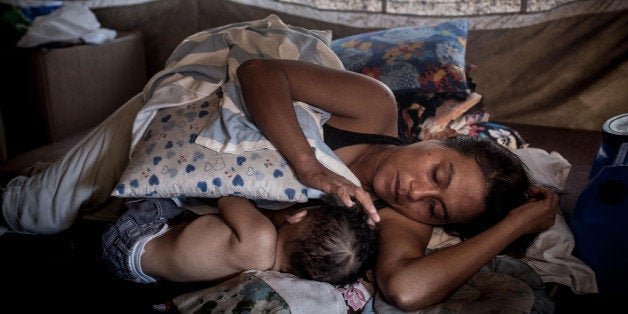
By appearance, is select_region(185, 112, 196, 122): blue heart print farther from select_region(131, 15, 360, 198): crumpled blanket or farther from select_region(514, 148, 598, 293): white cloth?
select_region(514, 148, 598, 293): white cloth

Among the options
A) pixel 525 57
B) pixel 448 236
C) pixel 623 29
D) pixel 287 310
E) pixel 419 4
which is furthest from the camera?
pixel 419 4

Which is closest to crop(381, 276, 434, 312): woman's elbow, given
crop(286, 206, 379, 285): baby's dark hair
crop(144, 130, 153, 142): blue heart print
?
crop(286, 206, 379, 285): baby's dark hair

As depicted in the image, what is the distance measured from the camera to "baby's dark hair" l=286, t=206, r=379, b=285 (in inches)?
41.5

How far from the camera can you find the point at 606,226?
113cm

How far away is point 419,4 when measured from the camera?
2.31m

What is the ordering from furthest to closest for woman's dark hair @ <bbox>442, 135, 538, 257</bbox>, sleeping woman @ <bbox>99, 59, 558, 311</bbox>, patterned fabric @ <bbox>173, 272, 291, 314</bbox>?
woman's dark hair @ <bbox>442, 135, 538, 257</bbox>, sleeping woman @ <bbox>99, 59, 558, 311</bbox>, patterned fabric @ <bbox>173, 272, 291, 314</bbox>

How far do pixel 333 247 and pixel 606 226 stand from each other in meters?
0.67

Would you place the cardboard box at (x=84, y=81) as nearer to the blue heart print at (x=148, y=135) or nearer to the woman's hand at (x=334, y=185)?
the blue heart print at (x=148, y=135)

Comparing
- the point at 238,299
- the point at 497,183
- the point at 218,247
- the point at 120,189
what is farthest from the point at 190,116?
the point at 497,183

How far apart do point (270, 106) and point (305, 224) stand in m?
0.30

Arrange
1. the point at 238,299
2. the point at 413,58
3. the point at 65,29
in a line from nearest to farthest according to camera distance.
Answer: the point at 238,299
the point at 413,58
the point at 65,29

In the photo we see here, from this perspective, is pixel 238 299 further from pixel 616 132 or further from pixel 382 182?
pixel 616 132

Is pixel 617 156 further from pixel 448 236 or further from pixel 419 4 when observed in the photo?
pixel 419 4

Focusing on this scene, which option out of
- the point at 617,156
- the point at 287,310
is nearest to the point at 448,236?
the point at 617,156
